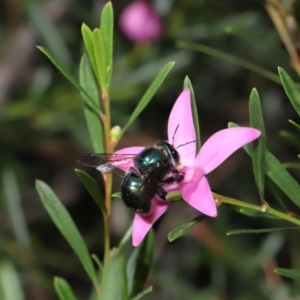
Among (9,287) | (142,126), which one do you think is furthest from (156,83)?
(142,126)

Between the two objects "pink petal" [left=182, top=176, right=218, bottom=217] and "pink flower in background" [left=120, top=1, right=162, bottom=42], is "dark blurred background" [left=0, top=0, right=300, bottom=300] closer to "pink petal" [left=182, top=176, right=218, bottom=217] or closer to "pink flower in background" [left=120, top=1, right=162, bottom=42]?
"pink flower in background" [left=120, top=1, right=162, bottom=42]

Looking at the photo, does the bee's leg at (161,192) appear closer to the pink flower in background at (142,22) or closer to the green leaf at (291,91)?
the green leaf at (291,91)

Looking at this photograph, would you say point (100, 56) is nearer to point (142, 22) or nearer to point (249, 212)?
point (249, 212)

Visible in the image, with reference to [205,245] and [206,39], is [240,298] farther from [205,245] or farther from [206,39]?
[206,39]

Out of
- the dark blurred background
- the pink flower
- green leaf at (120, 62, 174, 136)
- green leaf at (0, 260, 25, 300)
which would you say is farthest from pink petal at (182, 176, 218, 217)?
the dark blurred background

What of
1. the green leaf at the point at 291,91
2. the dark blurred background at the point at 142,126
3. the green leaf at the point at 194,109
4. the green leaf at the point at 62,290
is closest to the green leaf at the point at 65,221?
the green leaf at the point at 62,290

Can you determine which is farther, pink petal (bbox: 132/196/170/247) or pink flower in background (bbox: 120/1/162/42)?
pink flower in background (bbox: 120/1/162/42)

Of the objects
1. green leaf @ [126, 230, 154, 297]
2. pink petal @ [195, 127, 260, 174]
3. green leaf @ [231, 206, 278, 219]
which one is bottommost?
green leaf @ [126, 230, 154, 297]
